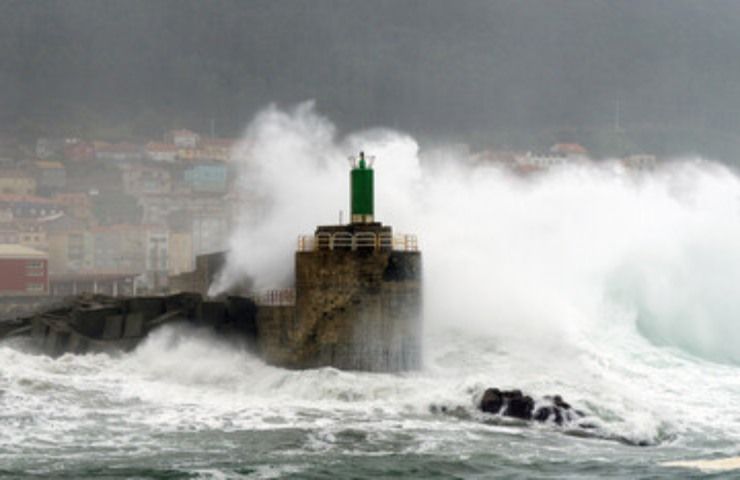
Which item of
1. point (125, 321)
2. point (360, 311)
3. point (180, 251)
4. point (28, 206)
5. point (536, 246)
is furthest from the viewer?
point (28, 206)

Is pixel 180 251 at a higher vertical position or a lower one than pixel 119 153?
lower

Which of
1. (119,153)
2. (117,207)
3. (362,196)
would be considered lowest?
(362,196)

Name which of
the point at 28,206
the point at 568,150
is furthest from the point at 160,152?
the point at 568,150

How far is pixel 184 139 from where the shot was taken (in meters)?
119

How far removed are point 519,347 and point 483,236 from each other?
18.0 feet

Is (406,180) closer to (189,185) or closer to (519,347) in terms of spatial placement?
(519,347)

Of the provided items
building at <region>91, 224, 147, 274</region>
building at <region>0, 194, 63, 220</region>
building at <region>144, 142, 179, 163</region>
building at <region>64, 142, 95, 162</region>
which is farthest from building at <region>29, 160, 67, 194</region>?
building at <region>91, 224, 147, 274</region>

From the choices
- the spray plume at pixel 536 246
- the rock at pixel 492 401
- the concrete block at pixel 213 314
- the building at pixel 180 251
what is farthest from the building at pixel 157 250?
the rock at pixel 492 401

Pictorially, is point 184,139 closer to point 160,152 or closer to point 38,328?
point 160,152

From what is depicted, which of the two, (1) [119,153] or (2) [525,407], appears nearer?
(2) [525,407]

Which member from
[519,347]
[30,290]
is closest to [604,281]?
[519,347]

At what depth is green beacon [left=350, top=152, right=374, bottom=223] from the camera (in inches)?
907

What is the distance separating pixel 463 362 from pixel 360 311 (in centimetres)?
269

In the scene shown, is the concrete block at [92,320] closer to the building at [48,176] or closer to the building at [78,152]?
the building at [48,176]
